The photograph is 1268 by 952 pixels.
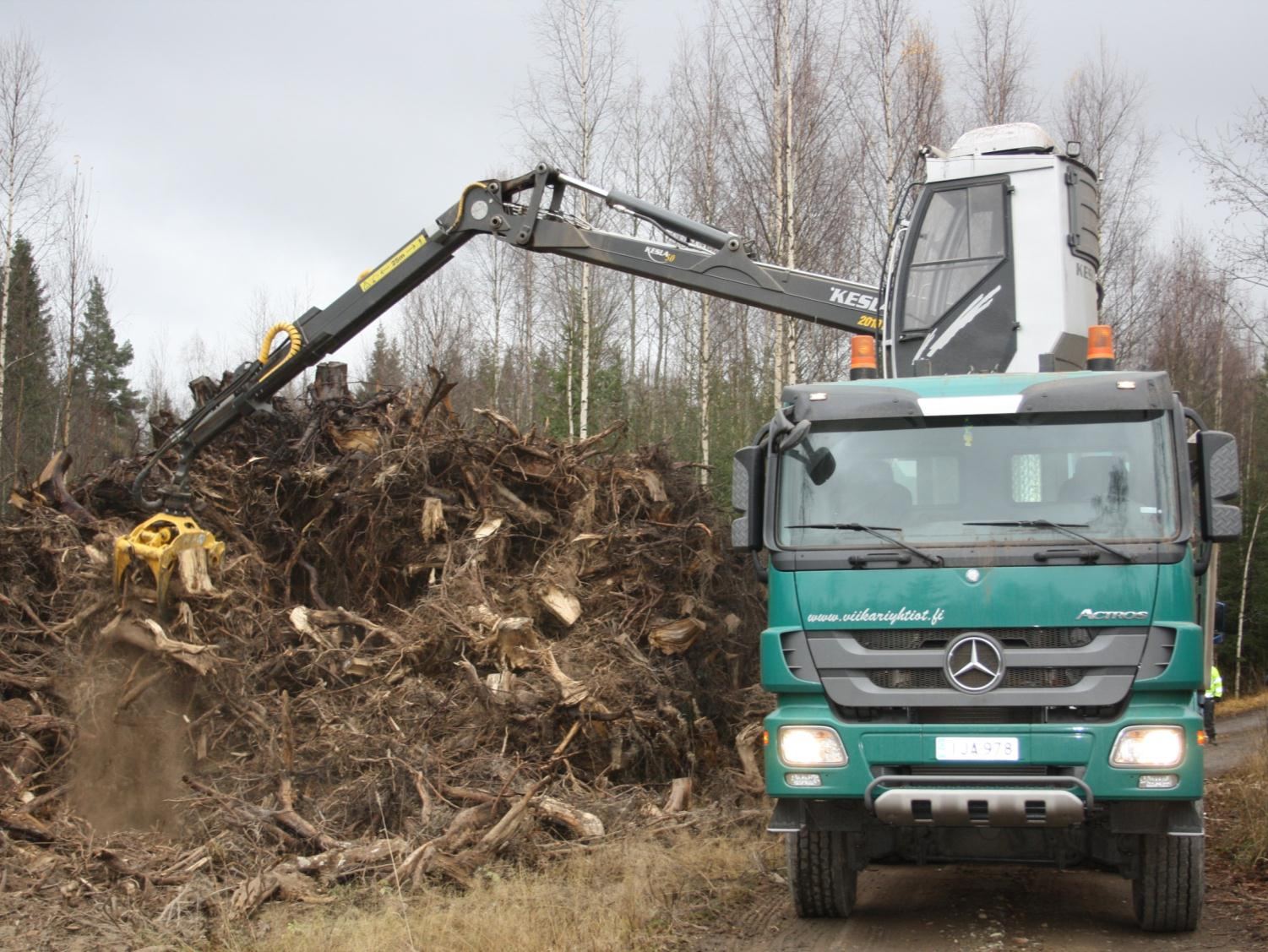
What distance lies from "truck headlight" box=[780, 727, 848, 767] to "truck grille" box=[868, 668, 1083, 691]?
370 mm

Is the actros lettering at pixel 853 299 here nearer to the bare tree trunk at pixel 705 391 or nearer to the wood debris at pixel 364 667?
the wood debris at pixel 364 667

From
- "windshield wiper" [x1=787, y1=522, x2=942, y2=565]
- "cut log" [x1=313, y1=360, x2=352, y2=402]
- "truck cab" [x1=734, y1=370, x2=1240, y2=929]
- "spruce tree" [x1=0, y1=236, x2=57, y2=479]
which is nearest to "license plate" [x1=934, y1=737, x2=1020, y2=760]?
"truck cab" [x1=734, y1=370, x2=1240, y2=929]

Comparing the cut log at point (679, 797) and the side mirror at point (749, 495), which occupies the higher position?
the side mirror at point (749, 495)

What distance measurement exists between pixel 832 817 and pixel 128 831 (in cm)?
562

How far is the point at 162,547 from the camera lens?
10133 mm

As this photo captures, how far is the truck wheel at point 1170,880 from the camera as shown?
611 cm

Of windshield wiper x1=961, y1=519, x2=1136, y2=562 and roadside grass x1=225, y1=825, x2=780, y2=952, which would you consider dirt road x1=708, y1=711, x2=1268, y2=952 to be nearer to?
roadside grass x1=225, y1=825, x2=780, y2=952

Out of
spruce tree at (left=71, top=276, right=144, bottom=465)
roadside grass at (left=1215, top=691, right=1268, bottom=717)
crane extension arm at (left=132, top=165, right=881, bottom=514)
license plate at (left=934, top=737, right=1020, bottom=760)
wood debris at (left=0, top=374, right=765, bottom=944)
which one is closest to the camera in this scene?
license plate at (left=934, top=737, right=1020, bottom=760)

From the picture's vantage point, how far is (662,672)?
34.2 ft

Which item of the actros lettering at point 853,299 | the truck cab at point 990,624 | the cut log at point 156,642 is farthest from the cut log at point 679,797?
the actros lettering at point 853,299

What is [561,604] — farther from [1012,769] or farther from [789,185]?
[789,185]

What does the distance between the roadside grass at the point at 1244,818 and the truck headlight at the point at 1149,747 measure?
276 centimetres

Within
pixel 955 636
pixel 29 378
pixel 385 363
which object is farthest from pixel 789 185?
pixel 385 363

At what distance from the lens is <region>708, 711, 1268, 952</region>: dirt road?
627cm
